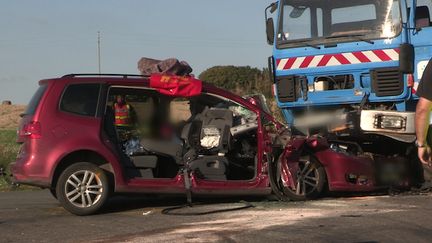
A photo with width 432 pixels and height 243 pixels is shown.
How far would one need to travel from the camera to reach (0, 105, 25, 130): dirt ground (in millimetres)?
43750

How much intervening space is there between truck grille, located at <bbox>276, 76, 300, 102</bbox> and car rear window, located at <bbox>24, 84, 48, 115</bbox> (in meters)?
3.95

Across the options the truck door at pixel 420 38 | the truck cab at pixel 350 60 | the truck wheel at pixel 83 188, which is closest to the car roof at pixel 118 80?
the truck wheel at pixel 83 188

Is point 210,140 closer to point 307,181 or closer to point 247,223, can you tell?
point 307,181

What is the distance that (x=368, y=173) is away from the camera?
9.13 meters

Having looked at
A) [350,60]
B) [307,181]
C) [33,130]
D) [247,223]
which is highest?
[350,60]

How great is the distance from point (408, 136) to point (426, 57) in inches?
48.2

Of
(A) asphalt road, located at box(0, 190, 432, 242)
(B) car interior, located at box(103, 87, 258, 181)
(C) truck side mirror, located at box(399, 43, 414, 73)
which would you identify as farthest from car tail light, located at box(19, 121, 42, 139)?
(C) truck side mirror, located at box(399, 43, 414, 73)

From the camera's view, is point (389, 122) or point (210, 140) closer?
point (210, 140)

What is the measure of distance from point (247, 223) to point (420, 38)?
13.8 ft

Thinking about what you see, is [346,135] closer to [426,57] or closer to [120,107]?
[426,57]

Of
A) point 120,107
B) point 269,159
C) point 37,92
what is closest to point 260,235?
point 269,159

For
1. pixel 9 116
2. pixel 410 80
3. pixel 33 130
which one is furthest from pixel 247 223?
pixel 9 116

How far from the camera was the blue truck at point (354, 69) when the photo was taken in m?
9.12

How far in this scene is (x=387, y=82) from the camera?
935 cm
